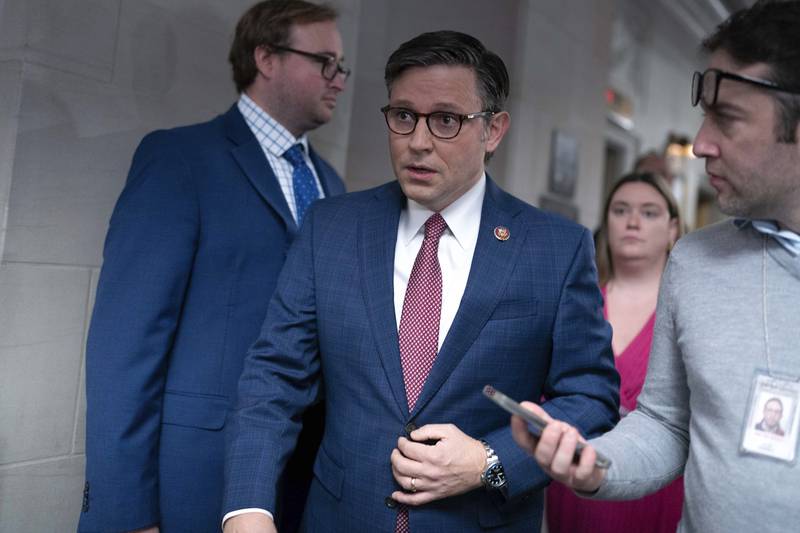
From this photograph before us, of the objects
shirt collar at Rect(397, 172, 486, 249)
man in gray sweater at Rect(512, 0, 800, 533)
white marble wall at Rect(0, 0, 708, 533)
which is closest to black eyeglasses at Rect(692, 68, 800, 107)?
man in gray sweater at Rect(512, 0, 800, 533)

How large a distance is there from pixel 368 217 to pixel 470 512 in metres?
0.70

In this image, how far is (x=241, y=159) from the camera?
2084mm

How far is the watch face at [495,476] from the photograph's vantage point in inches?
61.2

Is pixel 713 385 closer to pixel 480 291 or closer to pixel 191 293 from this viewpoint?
pixel 480 291

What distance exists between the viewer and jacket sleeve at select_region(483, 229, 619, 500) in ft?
5.30

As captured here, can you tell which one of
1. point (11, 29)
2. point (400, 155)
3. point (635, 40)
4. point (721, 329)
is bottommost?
point (721, 329)

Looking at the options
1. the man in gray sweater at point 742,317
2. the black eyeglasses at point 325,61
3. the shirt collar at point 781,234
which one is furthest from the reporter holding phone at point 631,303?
the black eyeglasses at point 325,61

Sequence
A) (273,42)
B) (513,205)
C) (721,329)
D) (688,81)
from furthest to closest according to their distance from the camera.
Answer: (688,81) → (273,42) → (513,205) → (721,329)

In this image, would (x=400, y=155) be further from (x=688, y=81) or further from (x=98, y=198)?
(x=688, y=81)

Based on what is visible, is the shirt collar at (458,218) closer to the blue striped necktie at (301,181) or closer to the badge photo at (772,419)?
the blue striped necktie at (301,181)

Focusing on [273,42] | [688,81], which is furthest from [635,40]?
[273,42]

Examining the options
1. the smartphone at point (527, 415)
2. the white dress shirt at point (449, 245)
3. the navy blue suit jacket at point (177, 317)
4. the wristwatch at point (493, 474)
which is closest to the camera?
the smartphone at point (527, 415)

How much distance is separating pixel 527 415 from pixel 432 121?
771 mm

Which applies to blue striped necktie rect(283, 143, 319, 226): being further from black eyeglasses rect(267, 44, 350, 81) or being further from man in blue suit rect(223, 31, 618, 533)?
man in blue suit rect(223, 31, 618, 533)
